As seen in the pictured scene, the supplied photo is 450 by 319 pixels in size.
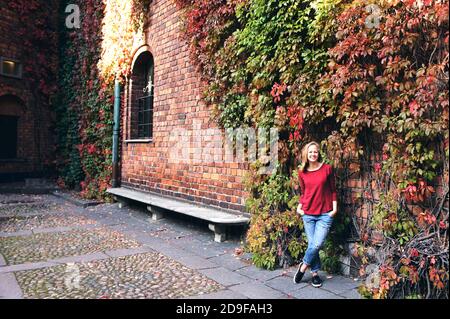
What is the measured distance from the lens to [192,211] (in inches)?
222

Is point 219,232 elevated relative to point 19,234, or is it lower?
elevated

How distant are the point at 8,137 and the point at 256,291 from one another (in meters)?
11.8

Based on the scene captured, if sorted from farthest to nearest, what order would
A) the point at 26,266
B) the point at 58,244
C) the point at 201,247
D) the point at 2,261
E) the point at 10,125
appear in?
the point at 10,125 < the point at 58,244 < the point at 201,247 < the point at 2,261 < the point at 26,266

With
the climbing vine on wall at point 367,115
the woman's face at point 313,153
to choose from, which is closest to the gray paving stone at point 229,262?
the climbing vine on wall at point 367,115

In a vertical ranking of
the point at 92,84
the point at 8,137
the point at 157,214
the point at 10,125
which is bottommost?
the point at 157,214

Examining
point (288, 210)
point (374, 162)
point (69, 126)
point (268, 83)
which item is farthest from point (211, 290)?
point (69, 126)

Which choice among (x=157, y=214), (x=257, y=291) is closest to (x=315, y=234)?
(x=257, y=291)

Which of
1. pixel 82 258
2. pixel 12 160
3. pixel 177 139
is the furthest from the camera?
pixel 12 160

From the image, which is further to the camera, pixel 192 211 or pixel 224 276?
pixel 192 211

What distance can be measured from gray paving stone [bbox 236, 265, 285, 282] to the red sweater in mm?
853

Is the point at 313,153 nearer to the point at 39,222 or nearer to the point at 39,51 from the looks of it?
the point at 39,222
